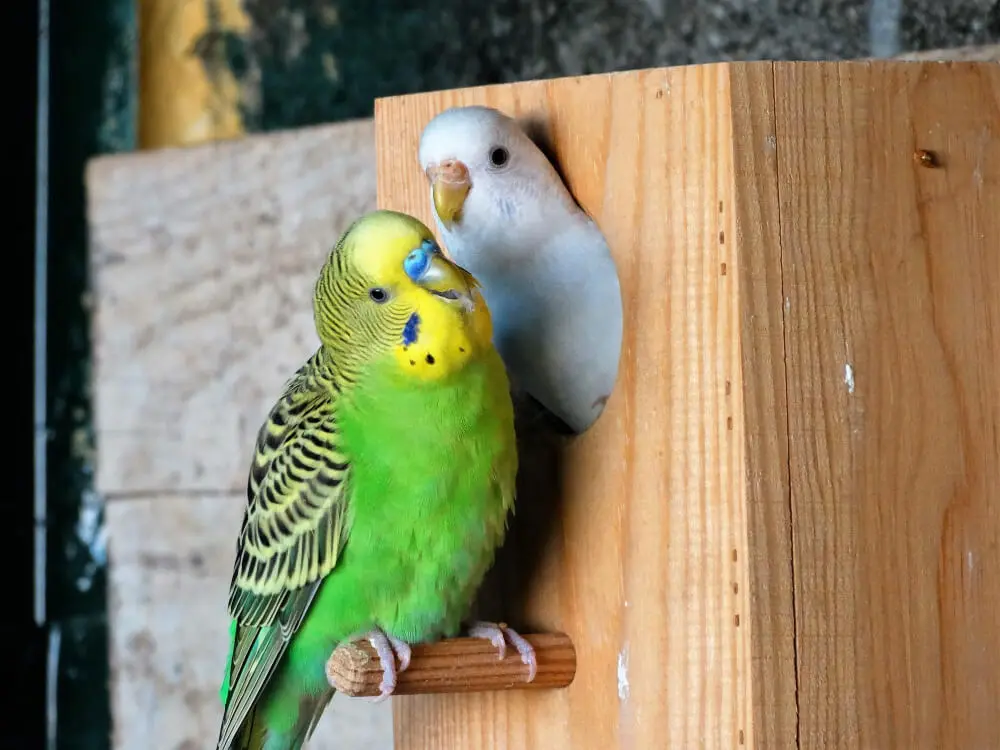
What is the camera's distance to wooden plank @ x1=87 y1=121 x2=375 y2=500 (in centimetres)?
228

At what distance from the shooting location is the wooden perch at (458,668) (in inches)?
51.8

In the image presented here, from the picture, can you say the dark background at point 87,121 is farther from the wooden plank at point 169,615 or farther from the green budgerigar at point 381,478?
the green budgerigar at point 381,478

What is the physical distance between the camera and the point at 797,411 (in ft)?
4.19

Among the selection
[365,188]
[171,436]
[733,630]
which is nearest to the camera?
[733,630]

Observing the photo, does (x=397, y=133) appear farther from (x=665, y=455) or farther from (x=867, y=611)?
(x=867, y=611)

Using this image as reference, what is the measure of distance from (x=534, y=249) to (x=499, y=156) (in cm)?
11

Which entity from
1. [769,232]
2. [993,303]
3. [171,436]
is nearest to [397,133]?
[769,232]

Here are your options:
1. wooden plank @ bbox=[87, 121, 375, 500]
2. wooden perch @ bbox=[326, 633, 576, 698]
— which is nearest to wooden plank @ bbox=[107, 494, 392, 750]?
wooden plank @ bbox=[87, 121, 375, 500]

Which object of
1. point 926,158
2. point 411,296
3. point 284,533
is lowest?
point 284,533

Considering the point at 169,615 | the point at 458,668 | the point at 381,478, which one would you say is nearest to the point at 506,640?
the point at 458,668

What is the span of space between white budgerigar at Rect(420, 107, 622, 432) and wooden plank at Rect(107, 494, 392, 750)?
100 centimetres

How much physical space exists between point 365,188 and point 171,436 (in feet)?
1.90

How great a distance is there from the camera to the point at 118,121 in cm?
246

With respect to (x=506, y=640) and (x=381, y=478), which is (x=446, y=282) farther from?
(x=506, y=640)
